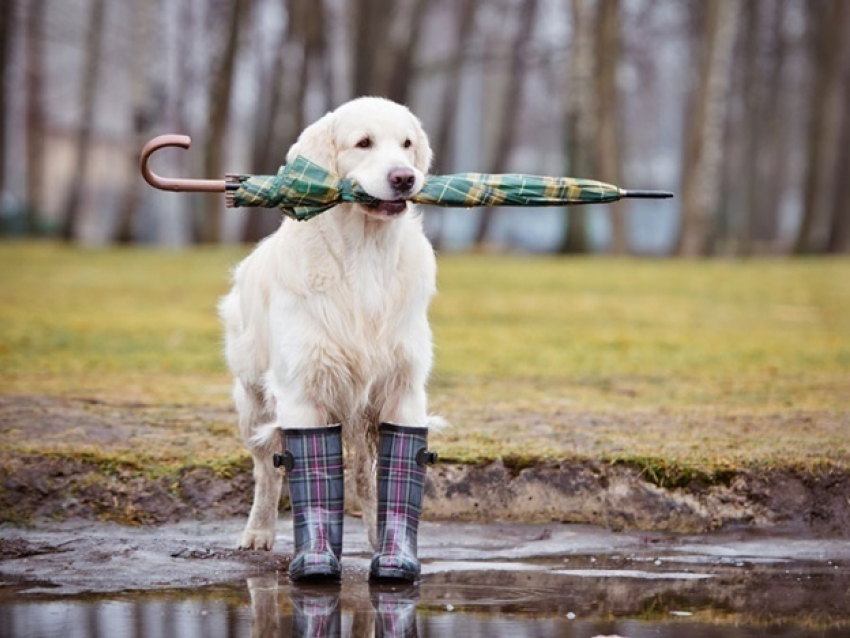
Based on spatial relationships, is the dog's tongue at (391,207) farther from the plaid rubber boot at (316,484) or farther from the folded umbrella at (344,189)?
the plaid rubber boot at (316,484)

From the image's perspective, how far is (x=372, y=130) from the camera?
20.6 ft

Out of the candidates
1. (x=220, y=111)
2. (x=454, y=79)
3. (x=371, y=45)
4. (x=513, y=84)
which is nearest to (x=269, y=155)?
(x=220, y=111)

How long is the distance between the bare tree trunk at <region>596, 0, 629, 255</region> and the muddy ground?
2244 cm

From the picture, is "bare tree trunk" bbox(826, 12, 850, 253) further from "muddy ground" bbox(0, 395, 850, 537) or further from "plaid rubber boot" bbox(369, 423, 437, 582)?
"plaid rubber boot" bbox(369, 423, 437, 582)

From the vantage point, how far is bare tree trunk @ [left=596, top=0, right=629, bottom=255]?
1182 inches

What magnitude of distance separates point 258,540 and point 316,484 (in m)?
0.73

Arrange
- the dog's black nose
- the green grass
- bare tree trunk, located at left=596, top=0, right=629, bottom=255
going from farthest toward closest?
bare tree trunk, located at left=596, top=0, right=629, bottom=255, the green grass, the dog's black nose

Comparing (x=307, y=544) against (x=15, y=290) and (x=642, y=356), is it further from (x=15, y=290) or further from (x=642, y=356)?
(x=15, y=290)

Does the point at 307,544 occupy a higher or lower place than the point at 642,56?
lower

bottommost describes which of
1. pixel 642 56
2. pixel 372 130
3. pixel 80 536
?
pixel 80 536

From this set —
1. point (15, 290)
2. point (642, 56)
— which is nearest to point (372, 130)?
point (15, 290)

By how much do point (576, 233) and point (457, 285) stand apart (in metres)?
8.80

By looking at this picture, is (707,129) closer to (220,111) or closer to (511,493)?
(220,111)

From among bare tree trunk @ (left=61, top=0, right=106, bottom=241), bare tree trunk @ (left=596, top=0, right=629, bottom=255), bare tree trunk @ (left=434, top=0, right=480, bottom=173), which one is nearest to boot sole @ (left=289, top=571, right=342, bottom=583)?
bare tree trunk @ (left=596, top=0, right=629, bottom=255)
